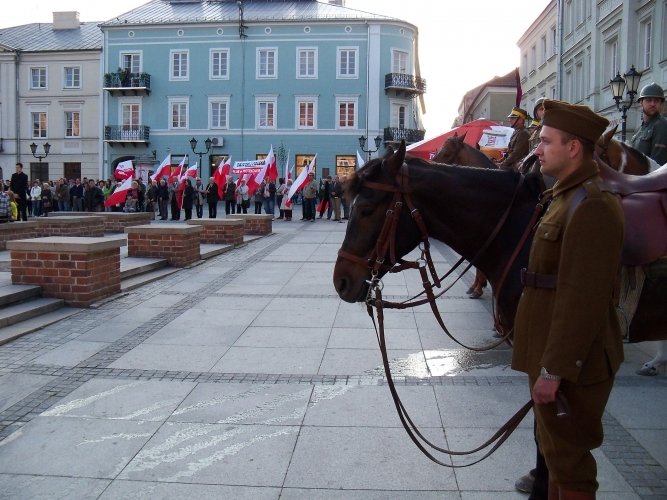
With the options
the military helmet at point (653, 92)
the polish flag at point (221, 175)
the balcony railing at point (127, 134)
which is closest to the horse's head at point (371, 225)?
the military helmet at point (653, 92)

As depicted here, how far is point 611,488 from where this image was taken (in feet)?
12.1

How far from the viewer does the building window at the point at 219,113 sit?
46.9 meters

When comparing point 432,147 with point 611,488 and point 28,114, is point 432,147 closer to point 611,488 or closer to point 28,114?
point 611,488

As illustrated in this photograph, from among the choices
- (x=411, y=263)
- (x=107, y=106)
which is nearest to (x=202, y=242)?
(x=411, y=263)

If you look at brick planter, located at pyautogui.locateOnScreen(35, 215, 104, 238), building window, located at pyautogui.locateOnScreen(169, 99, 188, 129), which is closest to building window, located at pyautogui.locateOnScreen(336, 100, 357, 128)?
building window, located at pyautogui.locateOnScreen(169, 99, 188, 129)

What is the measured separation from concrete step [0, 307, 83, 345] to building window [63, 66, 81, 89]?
154 ft

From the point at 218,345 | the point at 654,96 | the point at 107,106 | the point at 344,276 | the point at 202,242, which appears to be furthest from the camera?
the point at 107,106

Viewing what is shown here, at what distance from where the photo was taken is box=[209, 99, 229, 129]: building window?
4691 cm

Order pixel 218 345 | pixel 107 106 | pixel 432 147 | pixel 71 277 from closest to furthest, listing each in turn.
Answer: pixel 218 345 < pixel 71 277 < pixel 432 147 < pixel 107 106

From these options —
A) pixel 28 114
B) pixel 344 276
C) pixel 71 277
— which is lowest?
pixel 71 277

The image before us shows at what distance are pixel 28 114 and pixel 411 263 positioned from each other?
53779 millimetres

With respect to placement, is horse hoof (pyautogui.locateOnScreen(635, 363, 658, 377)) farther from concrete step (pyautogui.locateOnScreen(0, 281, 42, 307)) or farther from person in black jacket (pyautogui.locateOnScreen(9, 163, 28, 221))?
person in black jacket (pyautogui.locateOnScreen(9, 163, 28, 221))

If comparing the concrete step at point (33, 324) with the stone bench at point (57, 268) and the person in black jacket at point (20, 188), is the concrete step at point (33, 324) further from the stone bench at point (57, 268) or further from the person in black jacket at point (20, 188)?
the person in black jacket at point (20, 188)

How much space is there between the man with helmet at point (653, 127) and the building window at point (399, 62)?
41.9 metres
